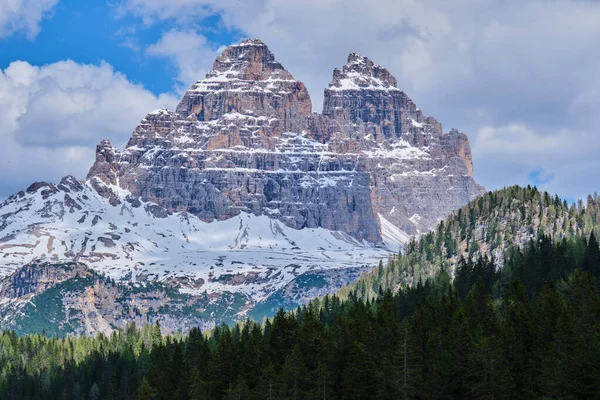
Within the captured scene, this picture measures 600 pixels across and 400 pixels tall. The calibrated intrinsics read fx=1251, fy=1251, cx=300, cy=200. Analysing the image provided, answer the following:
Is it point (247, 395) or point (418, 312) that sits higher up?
point (418, 312)

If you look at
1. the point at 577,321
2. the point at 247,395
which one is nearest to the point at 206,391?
the point at 247,395

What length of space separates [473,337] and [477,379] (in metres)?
16.1

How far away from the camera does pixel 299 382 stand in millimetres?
154375

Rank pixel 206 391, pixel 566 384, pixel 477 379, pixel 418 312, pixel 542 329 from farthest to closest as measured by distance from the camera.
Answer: pixel 418 312 → pixel 206 391 → pixel 542 329 → pixel 477 379 → pixel 566 384

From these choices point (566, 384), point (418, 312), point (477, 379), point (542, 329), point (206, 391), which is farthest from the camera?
point (418, 312)

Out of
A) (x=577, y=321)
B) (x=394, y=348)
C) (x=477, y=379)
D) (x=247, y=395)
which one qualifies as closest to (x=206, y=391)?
(x=247, y=395)

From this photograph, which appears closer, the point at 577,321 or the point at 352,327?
the point at 577,321

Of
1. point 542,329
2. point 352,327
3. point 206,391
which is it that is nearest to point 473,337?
point 542,329

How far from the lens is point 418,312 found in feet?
591

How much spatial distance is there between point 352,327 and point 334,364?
14444 mm

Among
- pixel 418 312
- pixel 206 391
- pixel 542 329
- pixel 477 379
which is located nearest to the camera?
pixel 477 379

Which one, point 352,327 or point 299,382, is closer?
point 299,382

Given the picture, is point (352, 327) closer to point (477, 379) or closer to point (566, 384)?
point (477, 379)

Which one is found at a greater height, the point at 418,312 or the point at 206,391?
the point at 418,312
